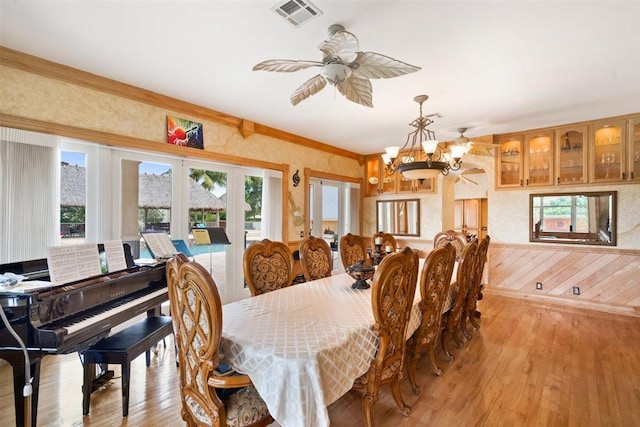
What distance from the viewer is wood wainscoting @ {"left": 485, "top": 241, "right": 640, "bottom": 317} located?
4242mm

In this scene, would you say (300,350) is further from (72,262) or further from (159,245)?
(159,245)

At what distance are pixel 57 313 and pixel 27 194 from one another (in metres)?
1.60

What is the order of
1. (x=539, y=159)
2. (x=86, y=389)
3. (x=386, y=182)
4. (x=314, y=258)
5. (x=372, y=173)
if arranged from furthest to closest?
1. (x=372, y=173)
2. (x=386, y=182)
3. (x=539, y=159)
4. (x=314, y=258)
5. (x=86, y=389)

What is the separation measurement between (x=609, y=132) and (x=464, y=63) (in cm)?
333

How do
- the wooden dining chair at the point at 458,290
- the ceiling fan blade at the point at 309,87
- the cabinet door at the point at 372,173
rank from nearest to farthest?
1. the ceiling fan blade at the point at 309,87
2. the wooden dining chair at the point at 458,290
3. the cabinet door at the point at 372,173

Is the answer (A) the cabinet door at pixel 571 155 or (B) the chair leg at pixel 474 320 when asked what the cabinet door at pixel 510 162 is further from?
(B) the chair leg at pixel 474 320

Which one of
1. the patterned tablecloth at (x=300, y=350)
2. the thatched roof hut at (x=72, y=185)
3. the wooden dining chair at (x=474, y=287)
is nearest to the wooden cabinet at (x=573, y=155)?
the wooden dining chair at (x=474, y=287)

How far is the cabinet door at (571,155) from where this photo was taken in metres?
4.54

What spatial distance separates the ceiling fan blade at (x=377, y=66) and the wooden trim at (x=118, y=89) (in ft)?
8.37

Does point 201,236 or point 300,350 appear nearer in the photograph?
point 300,350

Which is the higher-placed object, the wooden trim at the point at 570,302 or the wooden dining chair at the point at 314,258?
the wooden dining chair at the point at 314,258

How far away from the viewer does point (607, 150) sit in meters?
4.40

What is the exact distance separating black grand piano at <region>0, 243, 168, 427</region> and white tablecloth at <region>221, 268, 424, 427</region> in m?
0.75

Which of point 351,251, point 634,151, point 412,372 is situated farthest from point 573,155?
point 412,372
